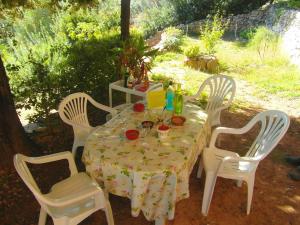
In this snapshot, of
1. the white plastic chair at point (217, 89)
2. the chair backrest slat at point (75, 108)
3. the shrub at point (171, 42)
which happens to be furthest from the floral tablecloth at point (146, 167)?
the shrub at point (171, 42)

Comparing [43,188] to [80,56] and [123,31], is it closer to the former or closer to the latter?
[80,56]

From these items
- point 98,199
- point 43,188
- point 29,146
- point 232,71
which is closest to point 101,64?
point 29,146

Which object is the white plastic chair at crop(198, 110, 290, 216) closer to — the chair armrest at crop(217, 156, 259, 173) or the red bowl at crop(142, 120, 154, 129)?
the chair armrest at crop(217, 156, 259, 173)

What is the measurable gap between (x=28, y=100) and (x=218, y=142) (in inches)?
113

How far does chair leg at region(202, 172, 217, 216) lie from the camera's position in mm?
2742

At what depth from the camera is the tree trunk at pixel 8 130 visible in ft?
10.2

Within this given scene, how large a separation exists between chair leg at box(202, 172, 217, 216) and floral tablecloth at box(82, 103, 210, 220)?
0.33 m

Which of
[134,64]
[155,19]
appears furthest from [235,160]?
[155,19]

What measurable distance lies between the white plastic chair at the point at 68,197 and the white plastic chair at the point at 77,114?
782 mm

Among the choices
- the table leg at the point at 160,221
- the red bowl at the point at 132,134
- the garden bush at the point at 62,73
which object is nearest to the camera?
the table leg at the point at 160,221

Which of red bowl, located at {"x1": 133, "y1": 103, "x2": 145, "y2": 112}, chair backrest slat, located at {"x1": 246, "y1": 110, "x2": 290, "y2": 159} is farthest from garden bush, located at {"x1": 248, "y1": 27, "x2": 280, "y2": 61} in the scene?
red bowl, located at {"x1": 133, "y1": 103, "x2": 145, "y2": 112}

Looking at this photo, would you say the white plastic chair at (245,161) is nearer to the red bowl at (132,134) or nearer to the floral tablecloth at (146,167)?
the floral tablecloth at (146,167)

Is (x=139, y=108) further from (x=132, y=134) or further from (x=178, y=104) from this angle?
(x=132, y=134)

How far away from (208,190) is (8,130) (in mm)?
2417
